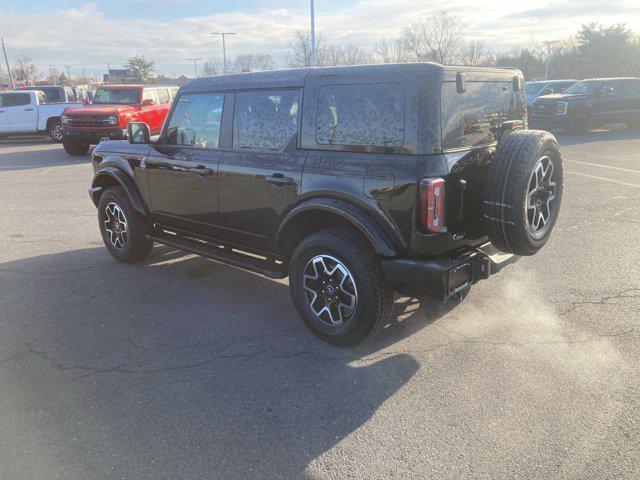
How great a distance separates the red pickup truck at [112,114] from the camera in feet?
44.2

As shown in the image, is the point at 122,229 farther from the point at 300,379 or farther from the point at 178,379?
the point at 300,379

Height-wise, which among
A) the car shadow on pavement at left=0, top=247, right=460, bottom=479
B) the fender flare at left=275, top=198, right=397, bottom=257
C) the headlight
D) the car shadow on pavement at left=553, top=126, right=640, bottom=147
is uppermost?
the headlight

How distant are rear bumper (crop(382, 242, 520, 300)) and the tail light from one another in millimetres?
245

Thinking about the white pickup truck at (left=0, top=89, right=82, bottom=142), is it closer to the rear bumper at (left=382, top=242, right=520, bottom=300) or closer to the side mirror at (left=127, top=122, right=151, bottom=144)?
the side mirror at (left=127, top=122, right=151, bottom=144)

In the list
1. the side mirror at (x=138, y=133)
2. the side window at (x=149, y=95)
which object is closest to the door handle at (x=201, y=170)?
the side mirror at (x=138, y=133)

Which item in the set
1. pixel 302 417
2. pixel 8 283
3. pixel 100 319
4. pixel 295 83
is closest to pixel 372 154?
pixel 295 83

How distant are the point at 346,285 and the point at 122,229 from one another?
2994mm

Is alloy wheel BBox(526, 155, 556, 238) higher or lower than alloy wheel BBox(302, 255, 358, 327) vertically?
higher

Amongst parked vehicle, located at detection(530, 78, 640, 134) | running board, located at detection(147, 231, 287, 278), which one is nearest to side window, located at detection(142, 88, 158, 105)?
running board, located at detection(147, 231, 287, 278)

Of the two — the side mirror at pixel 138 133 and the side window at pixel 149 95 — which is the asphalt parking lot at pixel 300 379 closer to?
the side mirror at pixel 138 133

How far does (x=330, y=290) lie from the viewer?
11.9ft

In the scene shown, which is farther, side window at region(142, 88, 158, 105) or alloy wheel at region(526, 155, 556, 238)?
side window at region(142, 88, 158, 105)

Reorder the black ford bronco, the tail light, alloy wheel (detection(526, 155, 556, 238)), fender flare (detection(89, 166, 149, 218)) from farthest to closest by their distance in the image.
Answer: fender flare (detection(89, 166, 149, 218)), alloy wheel (detection(526, 155, 556, 238)), the black ford bronco, the tail light

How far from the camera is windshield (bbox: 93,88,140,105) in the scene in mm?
14625
